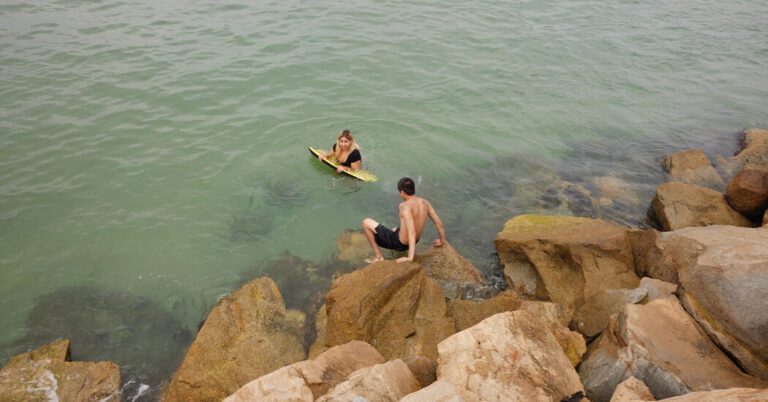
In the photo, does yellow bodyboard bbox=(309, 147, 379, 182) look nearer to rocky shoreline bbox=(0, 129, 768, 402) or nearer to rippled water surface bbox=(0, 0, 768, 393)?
rippled water surface bbox=(0, 0, 768, 393)

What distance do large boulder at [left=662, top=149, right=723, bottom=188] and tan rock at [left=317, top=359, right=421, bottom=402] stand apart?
1023 cm

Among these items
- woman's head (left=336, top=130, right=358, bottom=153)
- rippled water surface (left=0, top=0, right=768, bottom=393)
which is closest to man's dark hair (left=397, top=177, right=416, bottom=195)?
rippled water surface (left=0, top=0, right=768, bottom=393)

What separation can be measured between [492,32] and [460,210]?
11.1 m

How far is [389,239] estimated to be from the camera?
328 inches

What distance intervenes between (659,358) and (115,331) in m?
7.96

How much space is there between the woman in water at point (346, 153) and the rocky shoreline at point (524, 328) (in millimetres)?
2064

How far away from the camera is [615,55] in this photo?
57.8 feet

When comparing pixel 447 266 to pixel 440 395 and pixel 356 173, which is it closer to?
pixel 356 173

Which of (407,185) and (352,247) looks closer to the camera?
(407,185)

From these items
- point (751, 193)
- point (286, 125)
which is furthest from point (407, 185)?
point (751, 193)

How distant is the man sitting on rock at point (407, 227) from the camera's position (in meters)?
7.73

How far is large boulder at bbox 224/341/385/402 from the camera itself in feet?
14.2

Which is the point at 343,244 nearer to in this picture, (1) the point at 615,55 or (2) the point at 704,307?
(2) the point at 704,307

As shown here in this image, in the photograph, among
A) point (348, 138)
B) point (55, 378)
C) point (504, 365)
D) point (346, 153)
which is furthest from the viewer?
point (346, 153)
